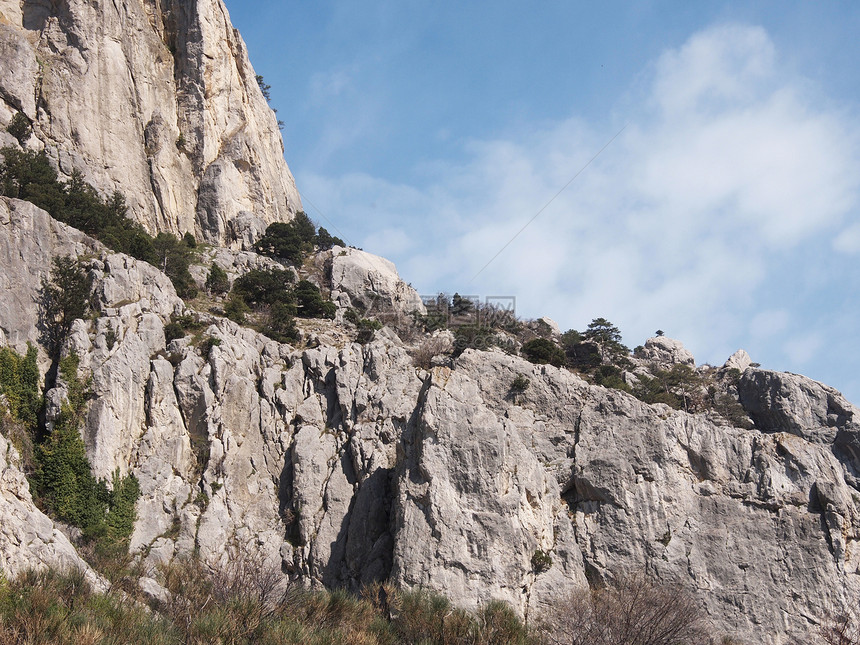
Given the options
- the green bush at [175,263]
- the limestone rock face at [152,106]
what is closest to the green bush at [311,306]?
the green bush at [175,263]

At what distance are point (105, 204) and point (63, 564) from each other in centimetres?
2679

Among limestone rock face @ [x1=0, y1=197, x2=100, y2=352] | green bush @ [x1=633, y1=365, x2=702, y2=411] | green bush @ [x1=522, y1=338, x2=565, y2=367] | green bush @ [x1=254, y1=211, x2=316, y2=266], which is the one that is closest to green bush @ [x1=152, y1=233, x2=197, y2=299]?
limestone rock face @ [x1=0, y1=197, x2=100, y2=352]

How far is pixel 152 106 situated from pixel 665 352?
4650 cm

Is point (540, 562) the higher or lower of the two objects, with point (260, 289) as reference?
lower

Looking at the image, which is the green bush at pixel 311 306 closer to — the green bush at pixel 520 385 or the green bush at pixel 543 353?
the green bush at pixel 543 353

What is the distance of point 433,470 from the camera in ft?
89.7

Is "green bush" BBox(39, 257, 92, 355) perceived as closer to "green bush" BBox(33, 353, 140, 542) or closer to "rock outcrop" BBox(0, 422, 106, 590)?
"green bush" BBox(33, 353, 140, 542)

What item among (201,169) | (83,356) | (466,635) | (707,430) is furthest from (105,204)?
(707,430)

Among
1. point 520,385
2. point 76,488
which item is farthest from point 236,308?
point 520,385

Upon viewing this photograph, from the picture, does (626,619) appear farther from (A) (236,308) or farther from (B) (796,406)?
(A) (236,308)

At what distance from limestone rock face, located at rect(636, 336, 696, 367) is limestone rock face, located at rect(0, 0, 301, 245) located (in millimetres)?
34086

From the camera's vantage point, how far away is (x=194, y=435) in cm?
3012

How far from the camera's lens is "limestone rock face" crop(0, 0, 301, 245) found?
4419 cm

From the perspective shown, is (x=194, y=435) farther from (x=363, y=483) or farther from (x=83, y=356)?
(x=363, y=483)
